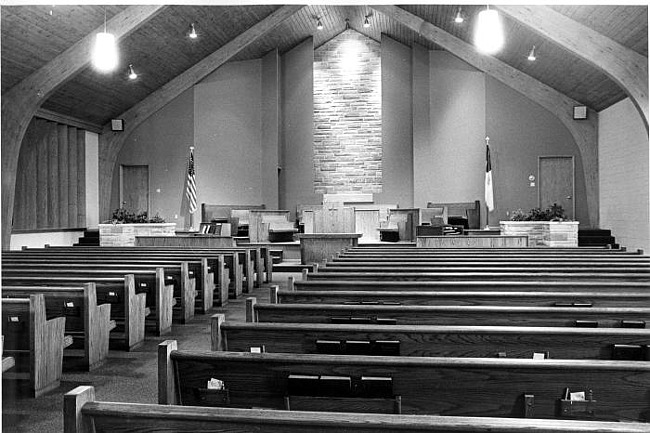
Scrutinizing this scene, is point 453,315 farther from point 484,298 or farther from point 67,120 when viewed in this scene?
point 67,120

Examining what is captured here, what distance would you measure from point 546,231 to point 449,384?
9650mm

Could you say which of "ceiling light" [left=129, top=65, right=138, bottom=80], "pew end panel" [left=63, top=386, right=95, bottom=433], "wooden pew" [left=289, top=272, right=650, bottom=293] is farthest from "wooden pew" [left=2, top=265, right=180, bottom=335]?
"ceiling light" [left=129, top=65, right=138, bottom=80]

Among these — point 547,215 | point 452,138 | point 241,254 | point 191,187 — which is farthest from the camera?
Answer: point 452,138

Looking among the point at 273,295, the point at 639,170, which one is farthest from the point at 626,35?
the point at 273,295

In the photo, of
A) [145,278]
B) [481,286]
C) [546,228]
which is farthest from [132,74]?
[481,286]

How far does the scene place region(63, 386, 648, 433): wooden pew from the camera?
3.71 feet

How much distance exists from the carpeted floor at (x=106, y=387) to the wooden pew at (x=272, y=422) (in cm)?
169

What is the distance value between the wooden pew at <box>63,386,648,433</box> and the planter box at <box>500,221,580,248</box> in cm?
957

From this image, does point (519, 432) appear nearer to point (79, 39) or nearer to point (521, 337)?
point (521, 337)

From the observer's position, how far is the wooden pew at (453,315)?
2.41 m

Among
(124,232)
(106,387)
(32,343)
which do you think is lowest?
(106,387)

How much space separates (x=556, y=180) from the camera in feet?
43.0

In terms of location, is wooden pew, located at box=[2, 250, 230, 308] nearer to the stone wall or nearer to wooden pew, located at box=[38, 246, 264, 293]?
wooden pew, located at box=[38, 246, 264, 293]

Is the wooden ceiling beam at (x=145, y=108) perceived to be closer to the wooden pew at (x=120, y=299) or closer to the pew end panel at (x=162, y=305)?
the pew end panel at (x=162, y=305)
